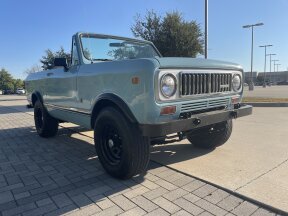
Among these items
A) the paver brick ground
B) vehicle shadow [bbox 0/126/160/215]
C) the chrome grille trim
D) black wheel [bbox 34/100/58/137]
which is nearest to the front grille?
the chrome grille trim

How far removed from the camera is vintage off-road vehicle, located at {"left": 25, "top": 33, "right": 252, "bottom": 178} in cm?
310

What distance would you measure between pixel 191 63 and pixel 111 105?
1.16 m

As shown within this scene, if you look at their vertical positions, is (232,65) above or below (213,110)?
above

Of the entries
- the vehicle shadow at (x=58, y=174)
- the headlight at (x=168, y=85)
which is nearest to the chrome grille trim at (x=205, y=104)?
the headlight at (x=168, y=85)

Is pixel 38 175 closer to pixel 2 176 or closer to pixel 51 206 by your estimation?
pixel 2 176

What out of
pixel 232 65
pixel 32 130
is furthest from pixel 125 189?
pixel 32 130

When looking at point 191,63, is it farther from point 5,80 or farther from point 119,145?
point 5,80

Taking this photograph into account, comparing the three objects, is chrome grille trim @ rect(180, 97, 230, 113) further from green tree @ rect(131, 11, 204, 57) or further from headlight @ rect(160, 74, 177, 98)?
green tree @ rect(131, 11, 204, 57)

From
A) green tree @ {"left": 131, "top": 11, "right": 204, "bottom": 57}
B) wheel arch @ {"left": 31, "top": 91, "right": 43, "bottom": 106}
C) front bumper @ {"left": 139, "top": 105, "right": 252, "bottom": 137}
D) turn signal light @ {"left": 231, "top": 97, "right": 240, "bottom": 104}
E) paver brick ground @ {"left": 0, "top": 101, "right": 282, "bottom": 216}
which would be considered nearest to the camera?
paver brick ground @ {"left": 0, "top": 101, "right": 282, "bottom": 216}

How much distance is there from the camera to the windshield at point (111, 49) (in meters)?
4.79

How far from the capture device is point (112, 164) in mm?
3791

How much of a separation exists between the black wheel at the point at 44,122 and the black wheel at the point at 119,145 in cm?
281

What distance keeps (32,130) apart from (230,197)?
6439mm

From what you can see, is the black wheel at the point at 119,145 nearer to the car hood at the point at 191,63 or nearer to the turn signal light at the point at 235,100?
the car hood at the point at 191,63
